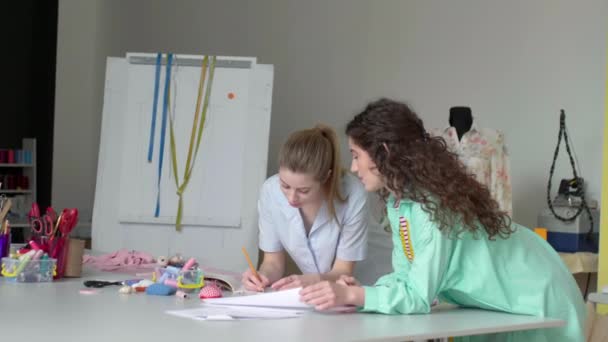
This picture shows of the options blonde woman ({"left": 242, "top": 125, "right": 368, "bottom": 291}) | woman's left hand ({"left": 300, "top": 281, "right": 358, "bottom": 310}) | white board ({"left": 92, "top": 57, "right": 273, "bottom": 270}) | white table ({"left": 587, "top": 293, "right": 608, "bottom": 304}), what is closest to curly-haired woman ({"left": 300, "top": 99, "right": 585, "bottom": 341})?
woman's left hand ({"left": 300, "top": 281, "right": 358, "bottom": 310})

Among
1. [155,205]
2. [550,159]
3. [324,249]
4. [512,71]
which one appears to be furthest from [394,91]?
[324,249]

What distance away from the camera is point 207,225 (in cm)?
429

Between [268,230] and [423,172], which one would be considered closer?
[423,172]

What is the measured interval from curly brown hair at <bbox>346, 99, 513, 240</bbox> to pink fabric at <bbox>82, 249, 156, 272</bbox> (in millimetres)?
1051

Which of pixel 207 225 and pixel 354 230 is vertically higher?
pixel 354 230

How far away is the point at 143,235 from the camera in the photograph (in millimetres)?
4277

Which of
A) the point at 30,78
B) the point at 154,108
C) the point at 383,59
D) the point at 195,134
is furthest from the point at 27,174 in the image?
the point at 383,59

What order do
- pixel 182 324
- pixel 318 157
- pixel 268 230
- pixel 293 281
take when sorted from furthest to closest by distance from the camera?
pixel 268 230 < pixel 318 157 < pixel 293 281 < pixel 182 324

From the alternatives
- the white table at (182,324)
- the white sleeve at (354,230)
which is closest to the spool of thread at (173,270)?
the white table at (182,324)

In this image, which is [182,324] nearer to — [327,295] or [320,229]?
[327,295]

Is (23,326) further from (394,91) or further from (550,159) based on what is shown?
(394,91)

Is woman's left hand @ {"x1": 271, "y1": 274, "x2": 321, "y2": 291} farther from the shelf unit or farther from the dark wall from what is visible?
the dark wall

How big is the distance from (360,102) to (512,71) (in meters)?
1.15

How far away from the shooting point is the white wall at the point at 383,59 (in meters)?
4.02
